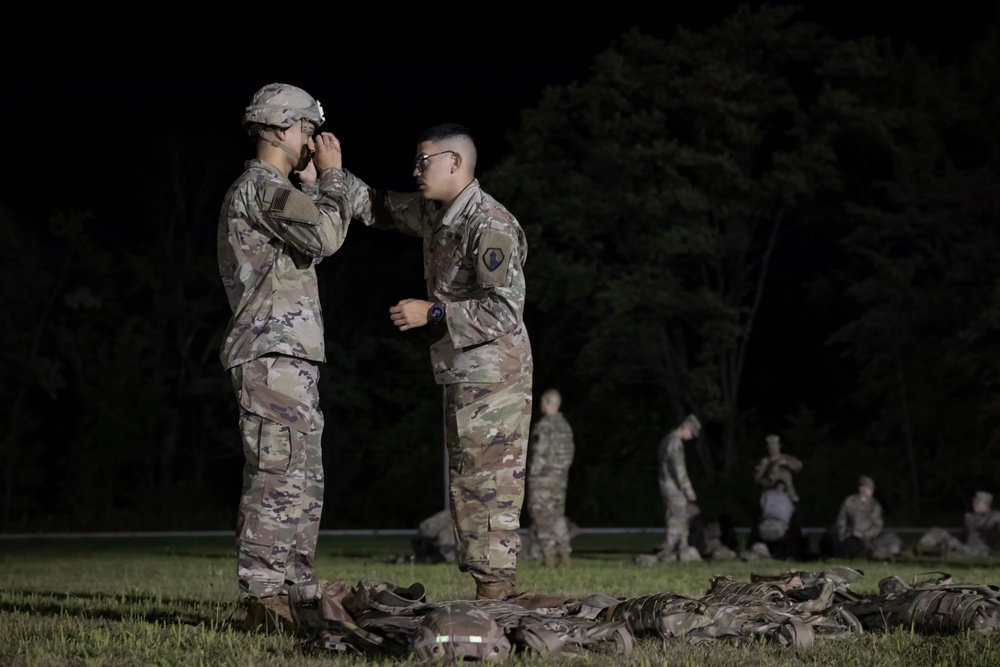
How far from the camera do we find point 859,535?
756 inches

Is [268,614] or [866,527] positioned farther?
[866,527]

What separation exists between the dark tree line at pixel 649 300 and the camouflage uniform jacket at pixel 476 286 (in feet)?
86.3

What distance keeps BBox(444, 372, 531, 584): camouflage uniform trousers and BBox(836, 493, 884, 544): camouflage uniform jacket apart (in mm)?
13174

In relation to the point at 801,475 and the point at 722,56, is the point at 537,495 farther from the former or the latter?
the point at 722,56

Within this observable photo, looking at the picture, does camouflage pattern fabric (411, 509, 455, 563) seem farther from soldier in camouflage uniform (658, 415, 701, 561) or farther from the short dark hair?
the short dark hair

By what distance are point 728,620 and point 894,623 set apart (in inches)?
46.0

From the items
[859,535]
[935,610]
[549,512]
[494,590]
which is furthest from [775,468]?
[494,590]

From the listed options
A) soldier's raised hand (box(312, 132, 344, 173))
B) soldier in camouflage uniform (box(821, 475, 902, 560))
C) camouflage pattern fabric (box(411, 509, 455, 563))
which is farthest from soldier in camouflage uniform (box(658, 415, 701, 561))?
soldier's raised hand (box(312, 132, 344, 173))

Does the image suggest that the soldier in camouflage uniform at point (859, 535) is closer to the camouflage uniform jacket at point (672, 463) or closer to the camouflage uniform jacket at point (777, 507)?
the camouflage uniform jacket at point (777, 507)

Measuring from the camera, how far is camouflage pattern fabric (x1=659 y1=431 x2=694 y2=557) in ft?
59.8

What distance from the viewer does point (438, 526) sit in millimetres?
18344

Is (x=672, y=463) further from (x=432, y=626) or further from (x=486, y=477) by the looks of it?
(x=432, y=626)

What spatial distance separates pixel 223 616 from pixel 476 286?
2.36 meters

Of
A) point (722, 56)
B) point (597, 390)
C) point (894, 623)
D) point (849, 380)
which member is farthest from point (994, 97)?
point (894, 623)
